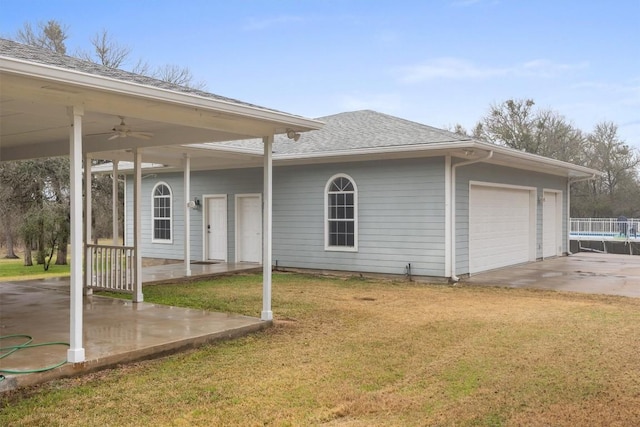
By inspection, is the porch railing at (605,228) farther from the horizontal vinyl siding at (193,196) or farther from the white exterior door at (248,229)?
the horizontal vinyl siding at (193,196)

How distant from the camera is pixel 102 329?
20.5ft

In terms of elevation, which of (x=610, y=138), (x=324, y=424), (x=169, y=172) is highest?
(x=610, y=138)

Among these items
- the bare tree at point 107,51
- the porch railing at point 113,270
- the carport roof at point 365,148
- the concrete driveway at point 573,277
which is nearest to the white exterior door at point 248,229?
the carport roof at point 365,148

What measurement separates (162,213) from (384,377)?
11.8m

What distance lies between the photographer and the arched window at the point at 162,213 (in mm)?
15180

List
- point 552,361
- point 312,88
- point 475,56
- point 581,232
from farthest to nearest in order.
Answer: point 581,232 < point 312,88 < point 475,56 < point 552,361

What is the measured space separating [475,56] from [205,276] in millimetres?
13713

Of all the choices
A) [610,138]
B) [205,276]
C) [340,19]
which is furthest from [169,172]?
[610,138]

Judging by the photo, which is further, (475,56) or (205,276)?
(475,56)

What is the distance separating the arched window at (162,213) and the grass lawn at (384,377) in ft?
25.2

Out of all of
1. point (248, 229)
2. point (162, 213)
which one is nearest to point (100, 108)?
point (248, 229)

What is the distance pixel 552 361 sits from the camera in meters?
5.20

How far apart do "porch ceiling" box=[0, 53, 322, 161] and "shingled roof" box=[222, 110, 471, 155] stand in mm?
4543

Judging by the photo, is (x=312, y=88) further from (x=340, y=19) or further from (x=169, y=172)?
(x=169, y=172)
